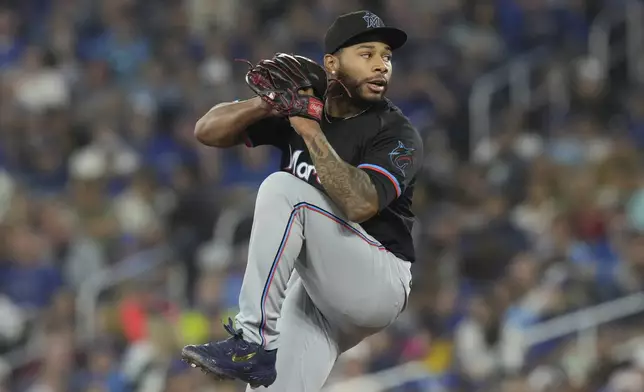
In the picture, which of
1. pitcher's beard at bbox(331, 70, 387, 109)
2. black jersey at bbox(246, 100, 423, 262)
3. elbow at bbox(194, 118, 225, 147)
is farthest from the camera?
elbow at bbox(194, 118, 225, 147)

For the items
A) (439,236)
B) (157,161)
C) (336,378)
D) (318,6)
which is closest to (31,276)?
(157,161)

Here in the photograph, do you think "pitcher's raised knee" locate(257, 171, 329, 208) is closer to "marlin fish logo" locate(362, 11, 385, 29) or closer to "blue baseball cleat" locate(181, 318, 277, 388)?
"blue baseball cleat" locate(181, 318, 277, 388)

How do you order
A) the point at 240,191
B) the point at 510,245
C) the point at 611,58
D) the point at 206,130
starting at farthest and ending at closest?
the point at 611,58, the point at 240,191, the point at 510,245, the point at 206,130

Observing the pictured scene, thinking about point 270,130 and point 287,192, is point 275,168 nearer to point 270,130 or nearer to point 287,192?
point 270,130

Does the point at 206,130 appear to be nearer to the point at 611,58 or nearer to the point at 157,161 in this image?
the point at 157,161

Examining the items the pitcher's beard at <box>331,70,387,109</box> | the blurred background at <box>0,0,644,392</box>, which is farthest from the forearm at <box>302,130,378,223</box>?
the blurred background at <box>0,0,644,392</box>

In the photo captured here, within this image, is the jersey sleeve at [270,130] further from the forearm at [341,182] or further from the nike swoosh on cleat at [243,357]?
the nike swoosh on cleat at [243,357]
